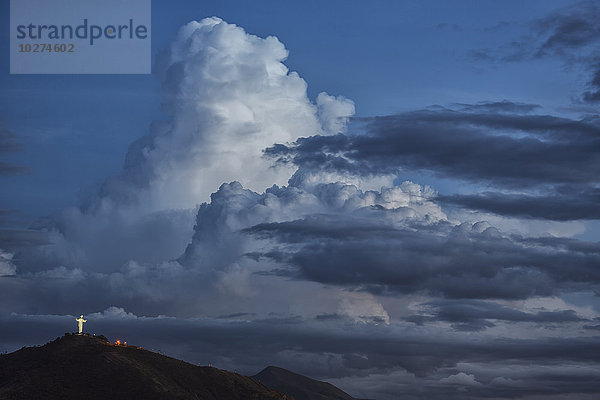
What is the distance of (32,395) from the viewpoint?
7461 inches

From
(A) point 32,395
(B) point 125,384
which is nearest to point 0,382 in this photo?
(A) point 32,395

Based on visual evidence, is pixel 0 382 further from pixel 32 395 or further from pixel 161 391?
pixel 161 391

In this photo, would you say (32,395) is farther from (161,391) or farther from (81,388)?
(161,391)

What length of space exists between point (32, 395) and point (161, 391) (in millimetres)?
28880

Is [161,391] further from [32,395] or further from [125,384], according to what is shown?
[32,395]

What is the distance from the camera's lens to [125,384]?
7844 inches

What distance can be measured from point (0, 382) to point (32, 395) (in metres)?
14.7

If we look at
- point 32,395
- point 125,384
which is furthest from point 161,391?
point 32,395

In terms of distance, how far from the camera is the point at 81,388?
196m

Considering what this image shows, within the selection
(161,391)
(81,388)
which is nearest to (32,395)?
(81,388)

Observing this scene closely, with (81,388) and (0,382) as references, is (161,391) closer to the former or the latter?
(81,388)

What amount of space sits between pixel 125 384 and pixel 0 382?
1154 inches

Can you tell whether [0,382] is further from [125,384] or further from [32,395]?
[125,384]
